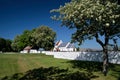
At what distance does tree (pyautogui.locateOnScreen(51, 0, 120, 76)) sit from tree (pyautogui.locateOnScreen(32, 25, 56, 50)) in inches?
3194

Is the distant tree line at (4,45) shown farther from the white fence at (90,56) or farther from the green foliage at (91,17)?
the green foliage at (91,17)

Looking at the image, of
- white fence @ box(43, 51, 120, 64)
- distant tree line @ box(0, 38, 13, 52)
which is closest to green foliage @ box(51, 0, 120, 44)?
white fence @ box(43, 51, 120, 64)

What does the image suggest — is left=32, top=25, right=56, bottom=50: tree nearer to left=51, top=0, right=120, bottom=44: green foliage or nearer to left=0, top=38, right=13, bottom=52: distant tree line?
left=0, top=38, right=13, bottom=52: distant tree line

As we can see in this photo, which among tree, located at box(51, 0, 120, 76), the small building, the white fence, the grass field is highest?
the small building

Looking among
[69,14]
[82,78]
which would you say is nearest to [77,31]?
[69,14]

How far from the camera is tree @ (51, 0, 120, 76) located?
17.8 m

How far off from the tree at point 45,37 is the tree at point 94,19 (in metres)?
81.1

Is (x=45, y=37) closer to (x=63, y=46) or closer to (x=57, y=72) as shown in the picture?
(x=63, y=46)

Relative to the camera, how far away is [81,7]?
19.1 metres

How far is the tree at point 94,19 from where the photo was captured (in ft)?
58.5

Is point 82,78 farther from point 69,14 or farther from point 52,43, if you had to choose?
point 52,43

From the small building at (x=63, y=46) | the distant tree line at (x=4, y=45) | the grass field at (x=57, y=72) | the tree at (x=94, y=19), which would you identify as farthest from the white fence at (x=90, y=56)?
the distant tree line at (x=4, y=45)

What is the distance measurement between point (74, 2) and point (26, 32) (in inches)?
4263

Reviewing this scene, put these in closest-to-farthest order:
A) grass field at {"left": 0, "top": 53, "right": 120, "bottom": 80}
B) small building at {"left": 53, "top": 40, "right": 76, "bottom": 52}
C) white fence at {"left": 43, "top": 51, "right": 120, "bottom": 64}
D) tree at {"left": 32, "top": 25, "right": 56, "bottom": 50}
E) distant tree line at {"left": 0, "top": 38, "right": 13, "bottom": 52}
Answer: grass field at {"left": 0, "top": 53, "right": 120, "bottom": 80}
white fence at {"left": 43, "top": 51, "right": 120, "bottom": 64}
tree at {"left": 32, "top": 25, "right": 56, "bottom": 50}
small building at {"left": 53, "top": 40, "right": 76, "bottom": 52}
distant tree line at {"left": 0, "top": 38, "right": 13, "bottom": 52}
